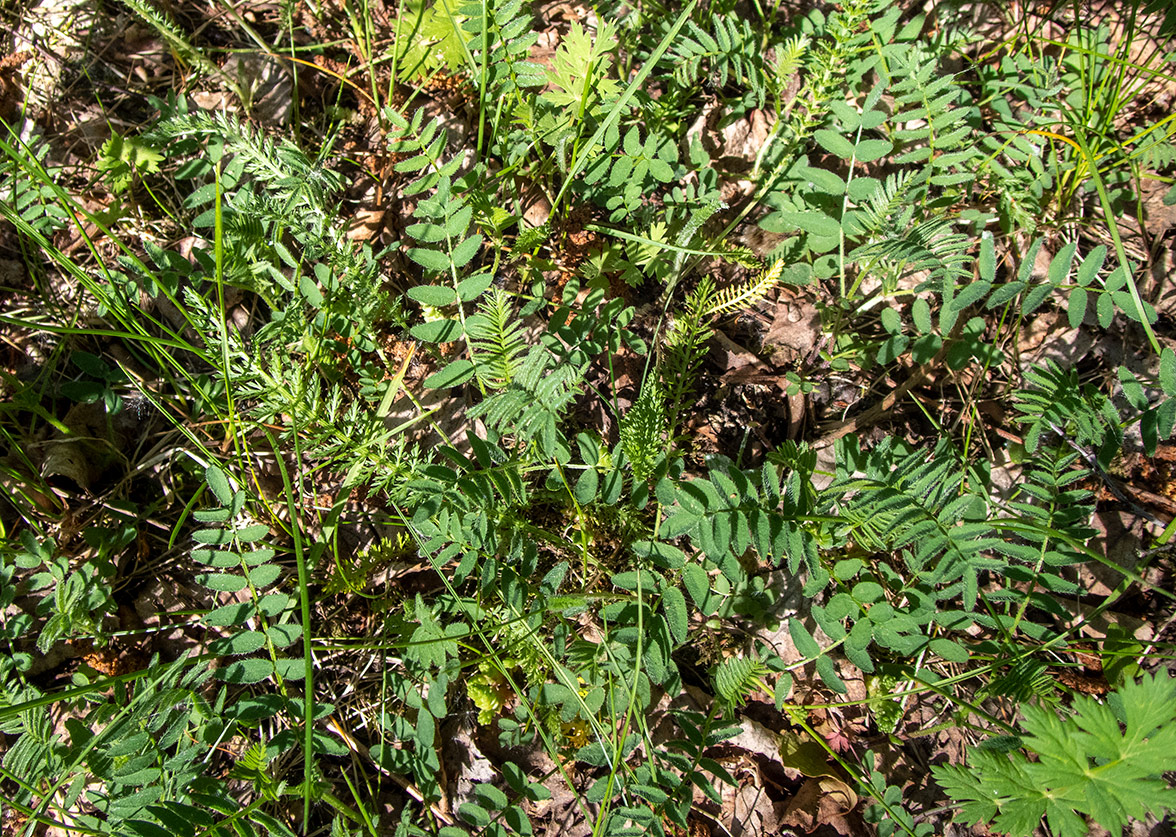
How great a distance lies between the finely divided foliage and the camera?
1.91m

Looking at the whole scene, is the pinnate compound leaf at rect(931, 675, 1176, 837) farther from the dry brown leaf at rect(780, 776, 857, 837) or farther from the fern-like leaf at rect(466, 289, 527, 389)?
the fern-like leaf at rect(466, 289, 527, 389)

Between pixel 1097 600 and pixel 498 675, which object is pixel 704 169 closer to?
pixel 498 675

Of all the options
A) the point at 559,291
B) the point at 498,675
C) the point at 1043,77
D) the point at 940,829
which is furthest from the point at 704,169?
the point at 940,829

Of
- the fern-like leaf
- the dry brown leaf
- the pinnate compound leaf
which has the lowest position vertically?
the dry brown leaf

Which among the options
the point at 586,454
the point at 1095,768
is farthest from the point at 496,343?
the point at 1095,768

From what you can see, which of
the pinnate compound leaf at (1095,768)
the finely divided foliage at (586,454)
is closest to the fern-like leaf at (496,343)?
the finely divided foliage at (586,454)

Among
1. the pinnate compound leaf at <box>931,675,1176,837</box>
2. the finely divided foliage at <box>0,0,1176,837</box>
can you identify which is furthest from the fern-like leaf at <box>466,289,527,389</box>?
the pinnate compound leaf at <box>931,675,1176,837</box>

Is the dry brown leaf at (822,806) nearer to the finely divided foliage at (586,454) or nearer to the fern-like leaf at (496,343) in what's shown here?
the finely divided foliage at (586,454)

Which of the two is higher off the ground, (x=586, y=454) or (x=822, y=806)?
(x=586, y=454)

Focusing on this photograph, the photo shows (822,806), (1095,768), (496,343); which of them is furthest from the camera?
(822,806)

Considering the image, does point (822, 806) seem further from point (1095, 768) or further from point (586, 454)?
point (586, 454)

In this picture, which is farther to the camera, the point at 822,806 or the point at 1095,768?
the point at 822,806

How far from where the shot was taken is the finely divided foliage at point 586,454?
1.91 metres

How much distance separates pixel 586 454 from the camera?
6.79ft
